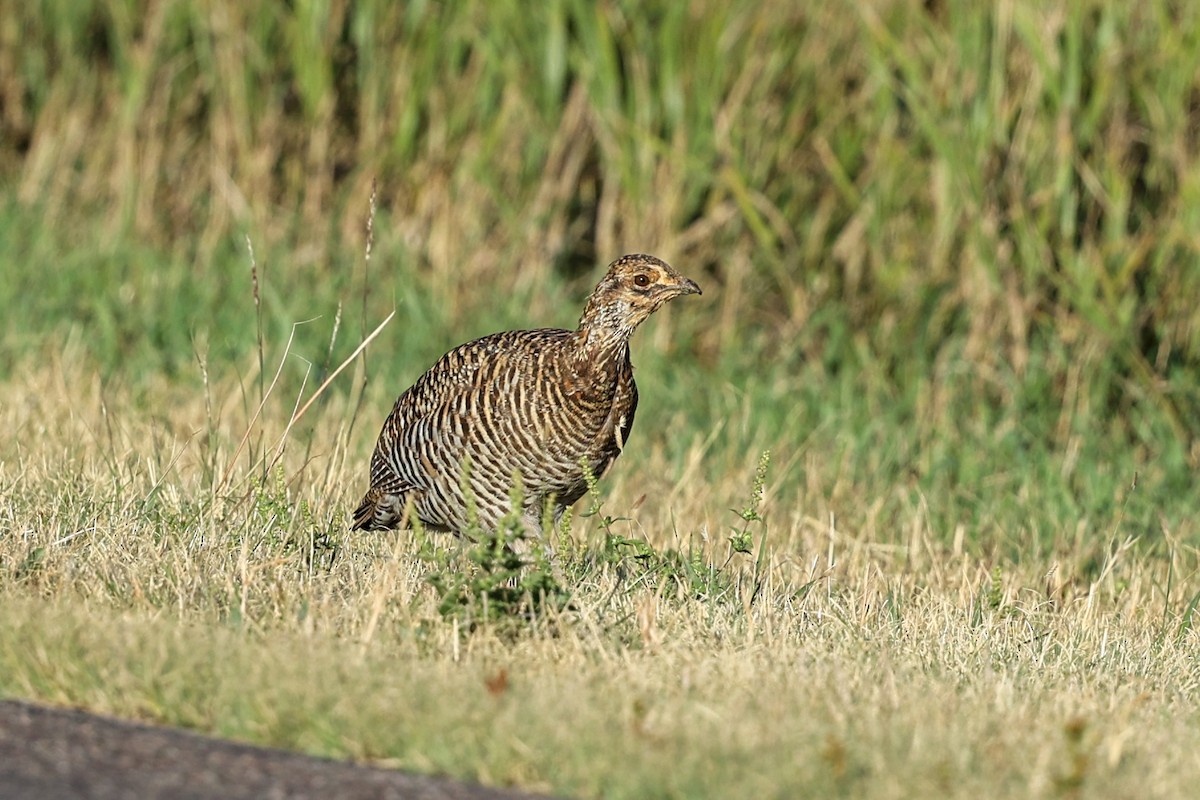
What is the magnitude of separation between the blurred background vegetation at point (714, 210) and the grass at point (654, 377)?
0.10 feet

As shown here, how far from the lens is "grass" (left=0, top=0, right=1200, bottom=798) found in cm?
421

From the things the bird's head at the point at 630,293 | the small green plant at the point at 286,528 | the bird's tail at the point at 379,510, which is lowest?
the bird's tail at the point at 379,510

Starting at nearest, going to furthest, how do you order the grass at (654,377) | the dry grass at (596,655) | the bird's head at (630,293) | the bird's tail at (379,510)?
1. the dry grass at (596,655)
2. the grass at (654,377)
3. the bird's head at (630,293)
4. the bird's tail at (379,510)

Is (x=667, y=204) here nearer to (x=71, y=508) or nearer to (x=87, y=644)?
(x=71, y=508)

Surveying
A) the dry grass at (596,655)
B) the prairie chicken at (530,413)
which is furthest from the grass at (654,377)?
the prairie chicken at (530,413)

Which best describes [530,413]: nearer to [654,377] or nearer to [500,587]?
[500,587]

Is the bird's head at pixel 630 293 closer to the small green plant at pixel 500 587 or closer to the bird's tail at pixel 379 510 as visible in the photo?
the bird's tail at pixel 379 510

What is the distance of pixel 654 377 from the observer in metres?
9.35

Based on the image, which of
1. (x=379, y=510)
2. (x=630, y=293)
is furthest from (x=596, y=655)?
(x=379, y=510)

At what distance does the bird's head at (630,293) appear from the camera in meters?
6.01

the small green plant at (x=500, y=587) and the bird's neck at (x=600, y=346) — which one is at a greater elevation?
the bird's neck at (x=600, y=346)

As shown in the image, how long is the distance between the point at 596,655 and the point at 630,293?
64.4 inches

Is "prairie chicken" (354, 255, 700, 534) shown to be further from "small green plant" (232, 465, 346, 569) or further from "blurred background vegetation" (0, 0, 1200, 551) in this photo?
"blurred background vegetation" (0, 0, 1200, 551)

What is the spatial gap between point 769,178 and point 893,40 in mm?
1300
